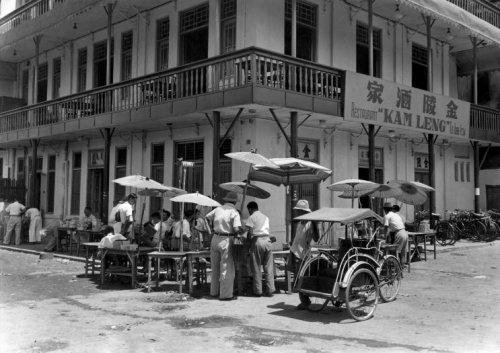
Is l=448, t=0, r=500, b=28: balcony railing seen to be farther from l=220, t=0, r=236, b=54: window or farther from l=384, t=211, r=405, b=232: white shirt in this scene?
l=384, t=211, r=405, b=232: white shirt

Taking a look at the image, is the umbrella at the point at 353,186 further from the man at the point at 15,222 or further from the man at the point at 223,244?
the man at the point at 15,222

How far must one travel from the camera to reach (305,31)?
1584 centimetres

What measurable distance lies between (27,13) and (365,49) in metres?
13.7

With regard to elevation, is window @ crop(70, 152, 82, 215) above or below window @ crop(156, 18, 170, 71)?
below

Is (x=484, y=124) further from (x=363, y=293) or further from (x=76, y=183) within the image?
(x=76, y=183)

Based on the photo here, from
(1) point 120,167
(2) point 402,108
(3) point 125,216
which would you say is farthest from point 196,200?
(1) point 120,167

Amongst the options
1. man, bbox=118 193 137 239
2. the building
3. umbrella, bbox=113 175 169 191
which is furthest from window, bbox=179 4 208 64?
umbrella, bbox=113 175 169 191

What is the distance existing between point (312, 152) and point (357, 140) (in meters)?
2.25

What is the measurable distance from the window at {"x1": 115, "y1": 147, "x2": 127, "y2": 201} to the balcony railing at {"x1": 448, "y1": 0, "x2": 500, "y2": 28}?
13.0 m

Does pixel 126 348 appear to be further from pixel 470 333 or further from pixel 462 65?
pixel 462 65

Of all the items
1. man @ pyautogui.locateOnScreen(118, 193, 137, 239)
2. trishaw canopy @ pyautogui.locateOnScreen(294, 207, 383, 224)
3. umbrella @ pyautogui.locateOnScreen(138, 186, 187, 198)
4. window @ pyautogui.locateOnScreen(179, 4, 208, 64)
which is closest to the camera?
trishaw canopy @ pyautogui.locateOnScreen(294, 207, 383, 224)

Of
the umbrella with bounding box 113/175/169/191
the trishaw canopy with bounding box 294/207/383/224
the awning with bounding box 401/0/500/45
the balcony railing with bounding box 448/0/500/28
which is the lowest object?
the trishaw canopy with bounding box 294/207/383/224

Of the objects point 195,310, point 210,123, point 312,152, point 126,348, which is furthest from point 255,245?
point 312,152

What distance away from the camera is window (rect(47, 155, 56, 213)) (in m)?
22.5
